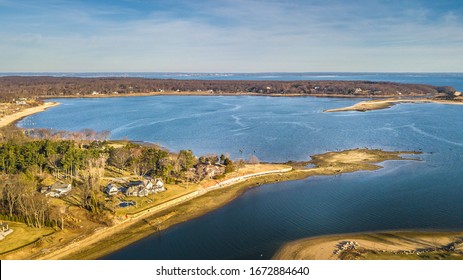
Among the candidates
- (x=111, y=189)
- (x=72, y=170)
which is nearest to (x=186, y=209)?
(x=111, y=189)

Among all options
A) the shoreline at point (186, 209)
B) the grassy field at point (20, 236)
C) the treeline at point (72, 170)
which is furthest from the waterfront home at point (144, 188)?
the grassy field at point (20, 236)

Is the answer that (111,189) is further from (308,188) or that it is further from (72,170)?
(308,188)

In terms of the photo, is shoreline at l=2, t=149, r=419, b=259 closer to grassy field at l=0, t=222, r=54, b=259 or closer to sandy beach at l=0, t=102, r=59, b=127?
grassy field at l=0, t=222, r=54, b=259

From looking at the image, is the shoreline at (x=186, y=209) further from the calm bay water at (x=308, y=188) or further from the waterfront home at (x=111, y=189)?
the waterfront home at (x=111, y=189)

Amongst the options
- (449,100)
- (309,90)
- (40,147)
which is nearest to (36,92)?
(309,90)

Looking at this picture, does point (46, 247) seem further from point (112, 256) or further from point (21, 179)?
point (21, 179)
